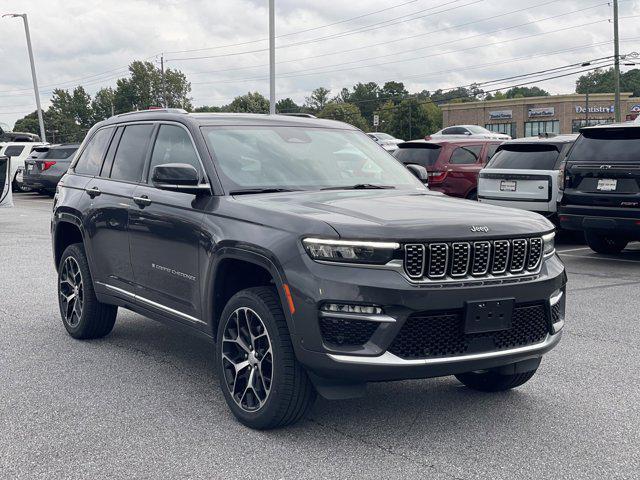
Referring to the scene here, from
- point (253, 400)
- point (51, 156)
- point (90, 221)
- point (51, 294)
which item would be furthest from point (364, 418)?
point (51, 156)

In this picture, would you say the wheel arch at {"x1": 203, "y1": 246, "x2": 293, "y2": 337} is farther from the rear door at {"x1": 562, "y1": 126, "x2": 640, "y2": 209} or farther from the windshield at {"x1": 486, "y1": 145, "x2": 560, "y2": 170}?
the windshield at {"x1": 486, "y1": 145, "x2": 560, "y2": 170}

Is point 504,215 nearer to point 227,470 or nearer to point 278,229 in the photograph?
point 278,229

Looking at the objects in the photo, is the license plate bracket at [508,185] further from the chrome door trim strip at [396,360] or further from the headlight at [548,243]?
the chrome door trim strip at [396,360]

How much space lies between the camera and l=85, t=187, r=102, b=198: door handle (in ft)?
21.6

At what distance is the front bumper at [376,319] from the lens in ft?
13.5

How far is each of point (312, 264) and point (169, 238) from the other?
156cm

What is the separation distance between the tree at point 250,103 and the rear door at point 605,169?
3240 inches

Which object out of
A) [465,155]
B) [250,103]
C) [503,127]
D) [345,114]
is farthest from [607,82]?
[465,155]

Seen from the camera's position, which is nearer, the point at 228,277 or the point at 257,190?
the point at 228,277

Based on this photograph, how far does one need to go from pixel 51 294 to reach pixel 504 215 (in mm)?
6021

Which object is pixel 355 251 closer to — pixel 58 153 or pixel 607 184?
pixel 607 184

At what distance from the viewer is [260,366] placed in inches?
181

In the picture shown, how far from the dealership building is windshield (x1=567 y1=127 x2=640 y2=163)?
83.1m

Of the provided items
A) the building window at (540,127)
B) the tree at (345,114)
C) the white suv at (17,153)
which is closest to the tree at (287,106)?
the tree at (345,114)
